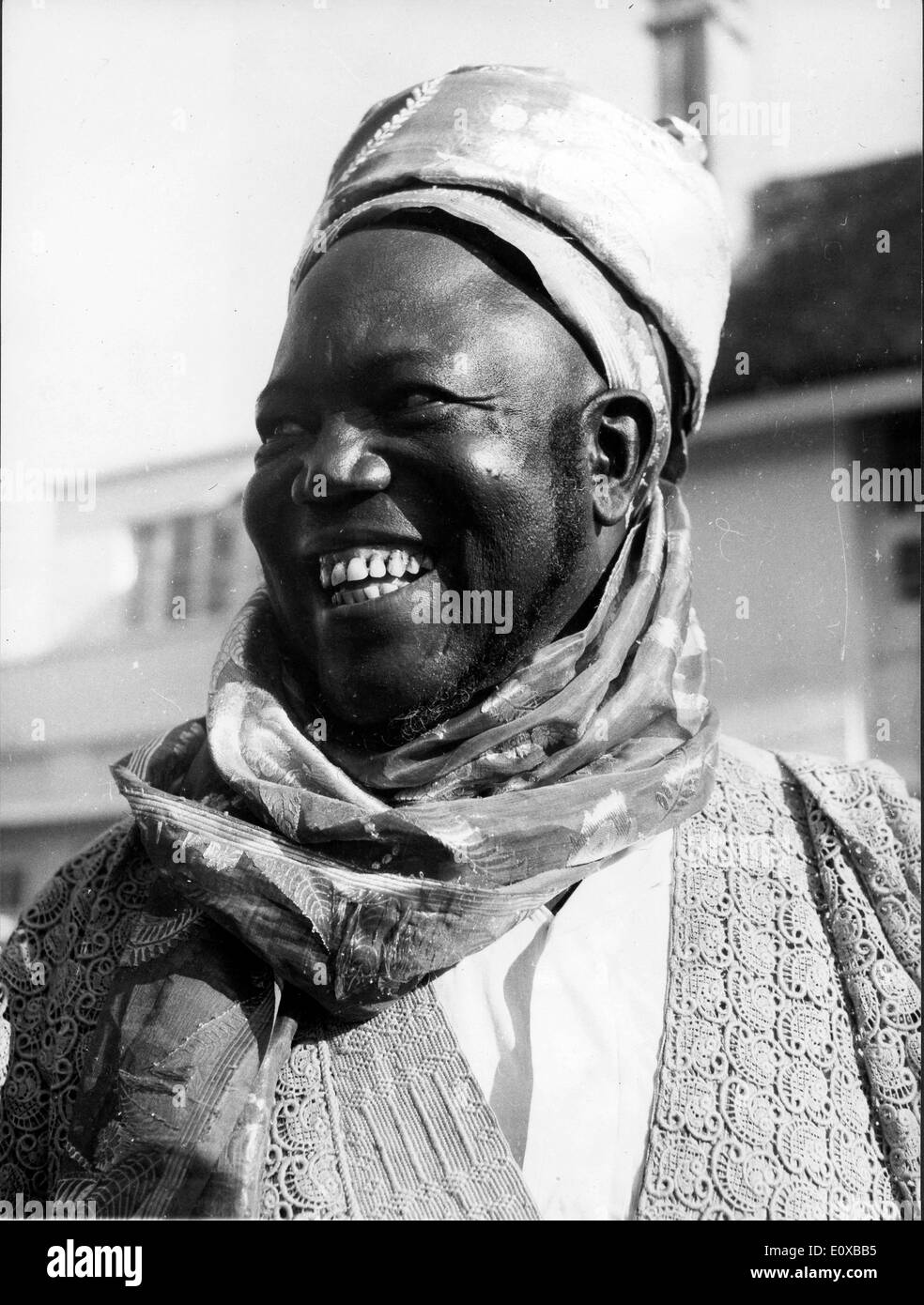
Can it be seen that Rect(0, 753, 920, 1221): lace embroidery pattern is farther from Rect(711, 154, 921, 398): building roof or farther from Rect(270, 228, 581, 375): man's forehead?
Rect(711, 154, 921, 398): building roof

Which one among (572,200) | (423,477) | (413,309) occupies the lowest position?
(423,477)

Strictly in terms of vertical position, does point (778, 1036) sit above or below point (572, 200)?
below

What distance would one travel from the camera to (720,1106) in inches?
84.9

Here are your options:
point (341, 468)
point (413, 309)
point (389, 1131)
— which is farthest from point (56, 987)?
point (413, 309)

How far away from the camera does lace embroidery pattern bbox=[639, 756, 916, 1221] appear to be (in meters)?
2.12

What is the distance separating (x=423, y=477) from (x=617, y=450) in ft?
1.28

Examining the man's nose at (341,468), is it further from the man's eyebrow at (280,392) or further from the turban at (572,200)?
the turban at (572,200)

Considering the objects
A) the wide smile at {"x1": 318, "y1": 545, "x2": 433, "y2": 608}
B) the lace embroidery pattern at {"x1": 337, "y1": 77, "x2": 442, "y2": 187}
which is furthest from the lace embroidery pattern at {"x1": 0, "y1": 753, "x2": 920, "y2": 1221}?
the lace embroidery pattern at {"x1": 337, "y1": 77, "x2": 442, "y2": 187}

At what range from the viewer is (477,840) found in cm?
221

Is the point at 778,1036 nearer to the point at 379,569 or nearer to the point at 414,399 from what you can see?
the point at 379,569

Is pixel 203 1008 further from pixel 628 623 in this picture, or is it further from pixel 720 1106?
pixel 628 623
